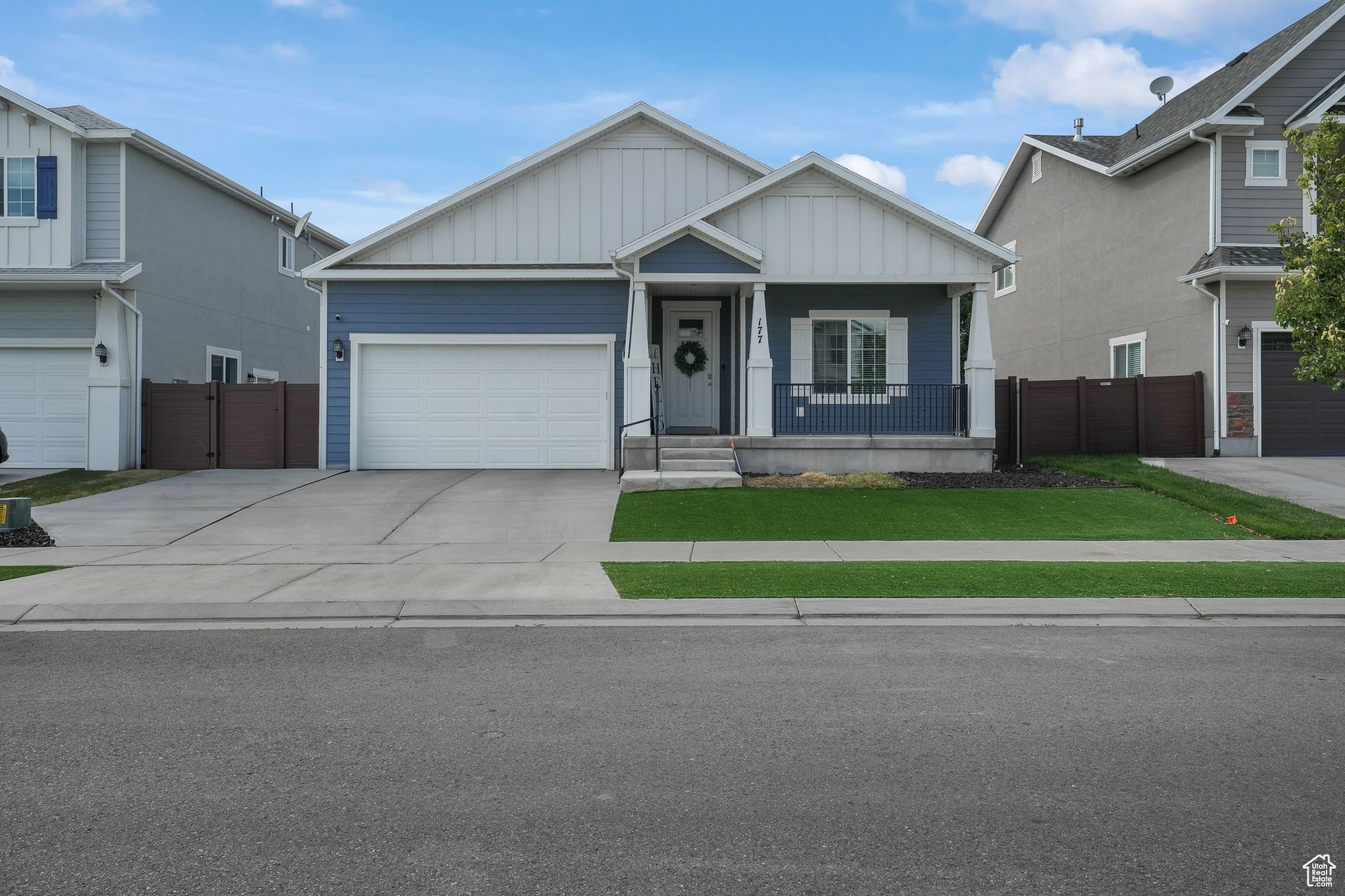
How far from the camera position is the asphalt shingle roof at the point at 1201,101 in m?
19.3

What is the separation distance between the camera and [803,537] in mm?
11594

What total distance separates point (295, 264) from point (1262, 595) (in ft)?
82.8

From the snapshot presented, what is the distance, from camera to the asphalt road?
3332 millimetres

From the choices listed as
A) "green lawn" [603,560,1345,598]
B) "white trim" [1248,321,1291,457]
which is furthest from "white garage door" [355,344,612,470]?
"white trim" [1248,321,1291,457]

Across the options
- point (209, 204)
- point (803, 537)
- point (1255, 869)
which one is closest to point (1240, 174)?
point (803, 537)

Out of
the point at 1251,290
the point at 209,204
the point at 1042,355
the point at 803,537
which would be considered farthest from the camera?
the point at 1042,355

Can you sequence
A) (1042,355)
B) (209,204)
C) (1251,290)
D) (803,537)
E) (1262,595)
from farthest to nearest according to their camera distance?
(1042,355) → (209,204) → (1251,290) → (803,537) → (1262,595)

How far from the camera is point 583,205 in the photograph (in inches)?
741

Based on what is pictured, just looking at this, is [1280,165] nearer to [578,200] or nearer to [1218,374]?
[1218,374]

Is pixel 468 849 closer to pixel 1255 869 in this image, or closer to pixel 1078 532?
pixel 1255 869

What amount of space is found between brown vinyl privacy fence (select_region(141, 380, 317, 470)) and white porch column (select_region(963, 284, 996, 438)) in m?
12.9

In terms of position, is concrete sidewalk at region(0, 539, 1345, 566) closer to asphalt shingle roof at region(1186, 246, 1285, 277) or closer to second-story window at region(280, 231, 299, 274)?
asphalt shingle roof at region(1186, 246, 1285, 277)

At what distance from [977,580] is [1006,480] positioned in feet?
25.9

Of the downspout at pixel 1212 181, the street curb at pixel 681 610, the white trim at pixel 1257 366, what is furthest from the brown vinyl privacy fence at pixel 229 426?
the white trim at pixel 1257 366
